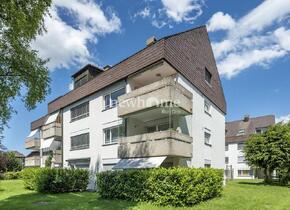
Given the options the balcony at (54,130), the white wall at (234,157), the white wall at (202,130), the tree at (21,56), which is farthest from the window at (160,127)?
the white wall at (234,157)

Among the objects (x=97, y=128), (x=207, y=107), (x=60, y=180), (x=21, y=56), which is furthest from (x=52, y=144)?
(x=21, y=56)

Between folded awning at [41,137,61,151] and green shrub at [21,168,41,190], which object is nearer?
green shrub at [21,168,41,190]

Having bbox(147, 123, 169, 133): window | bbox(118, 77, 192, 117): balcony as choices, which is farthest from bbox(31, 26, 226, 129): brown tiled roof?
bbox(147, 123, 169, 133): window

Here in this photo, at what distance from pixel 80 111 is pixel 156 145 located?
610 inches

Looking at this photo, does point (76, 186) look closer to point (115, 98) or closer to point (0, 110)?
point (115, 98)

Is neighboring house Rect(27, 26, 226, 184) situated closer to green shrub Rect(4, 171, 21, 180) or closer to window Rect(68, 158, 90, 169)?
window Rect(68, 158, 90, 169)

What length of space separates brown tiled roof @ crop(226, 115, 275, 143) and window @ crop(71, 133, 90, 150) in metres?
42.6

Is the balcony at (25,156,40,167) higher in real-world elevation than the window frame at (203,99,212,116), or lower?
lower

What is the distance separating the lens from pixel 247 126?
223 ft

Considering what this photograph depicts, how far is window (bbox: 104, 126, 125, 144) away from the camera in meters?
25.8

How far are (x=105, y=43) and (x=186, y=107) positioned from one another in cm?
846

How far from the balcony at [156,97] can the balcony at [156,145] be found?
2143 millimetres

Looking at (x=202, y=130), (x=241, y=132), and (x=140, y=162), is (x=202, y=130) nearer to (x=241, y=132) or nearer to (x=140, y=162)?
(x=140, y=162)

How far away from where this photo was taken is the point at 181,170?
16.6m
